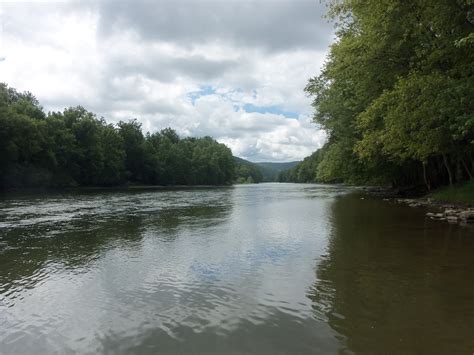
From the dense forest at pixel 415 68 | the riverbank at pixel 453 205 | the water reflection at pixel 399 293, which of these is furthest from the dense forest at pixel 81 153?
the water reflection at pixel 399 293

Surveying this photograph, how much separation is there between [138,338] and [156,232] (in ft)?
41.3

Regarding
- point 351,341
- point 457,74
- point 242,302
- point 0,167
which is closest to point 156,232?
point 242,302

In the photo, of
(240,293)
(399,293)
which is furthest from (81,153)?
(399,293)

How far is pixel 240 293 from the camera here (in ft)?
30.6

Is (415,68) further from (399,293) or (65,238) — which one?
(65,238)

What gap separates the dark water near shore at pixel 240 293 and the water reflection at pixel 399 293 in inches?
1.3

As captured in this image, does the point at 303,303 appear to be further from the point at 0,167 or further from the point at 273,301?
the point at 0,167

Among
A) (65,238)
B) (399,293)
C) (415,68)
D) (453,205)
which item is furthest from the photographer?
(453,205)

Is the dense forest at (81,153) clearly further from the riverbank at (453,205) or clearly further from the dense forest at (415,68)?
the riverbank at (453,205)

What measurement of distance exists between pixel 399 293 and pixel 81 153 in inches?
3312

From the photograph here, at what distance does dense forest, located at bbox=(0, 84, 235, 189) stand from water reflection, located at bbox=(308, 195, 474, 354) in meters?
63.1

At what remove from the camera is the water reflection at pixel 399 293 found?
6.50 m

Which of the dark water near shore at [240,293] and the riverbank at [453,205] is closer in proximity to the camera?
the dark water near shore at [240,293]

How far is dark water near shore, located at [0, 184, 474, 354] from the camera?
21.8 feet
